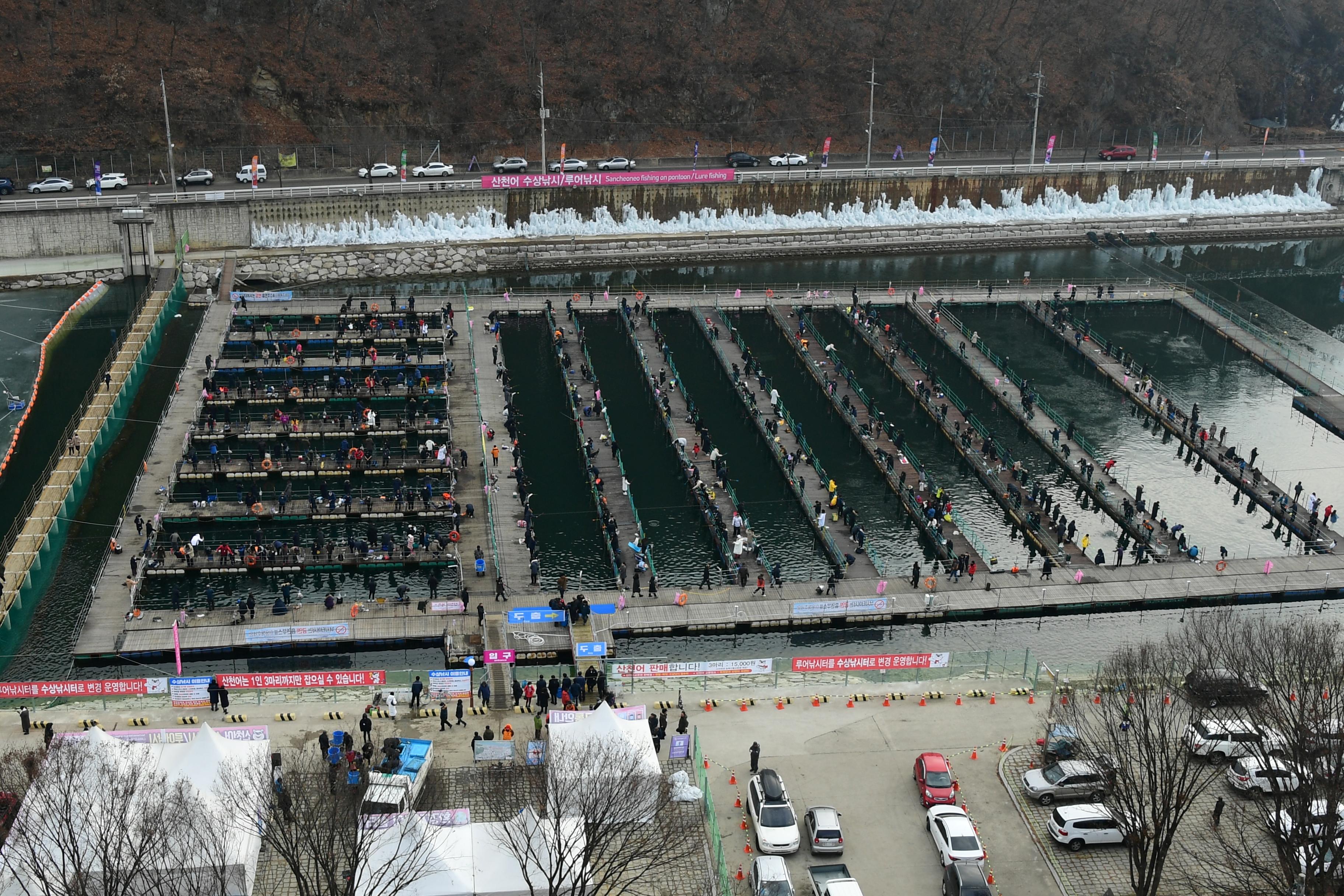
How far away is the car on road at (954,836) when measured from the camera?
43.4 meters

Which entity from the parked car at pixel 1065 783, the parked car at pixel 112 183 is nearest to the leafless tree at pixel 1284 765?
the parked car at pixel 1065 783

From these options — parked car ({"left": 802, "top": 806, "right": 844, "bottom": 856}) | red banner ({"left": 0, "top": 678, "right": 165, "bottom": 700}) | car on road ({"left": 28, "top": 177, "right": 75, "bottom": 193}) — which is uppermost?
car on road ({"left": 28, "top": 177, "right": 75, "bottom": 193})

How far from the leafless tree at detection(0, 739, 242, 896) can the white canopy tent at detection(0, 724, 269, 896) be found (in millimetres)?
55

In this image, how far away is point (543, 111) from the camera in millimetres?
118625

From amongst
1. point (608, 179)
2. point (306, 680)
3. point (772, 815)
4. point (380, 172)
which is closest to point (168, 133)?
point (380, 172)

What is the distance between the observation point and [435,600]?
206 feet

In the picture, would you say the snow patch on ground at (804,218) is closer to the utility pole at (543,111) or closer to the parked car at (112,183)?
the utility pole at (543,111)

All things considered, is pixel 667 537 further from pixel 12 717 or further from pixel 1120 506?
pixel 12 717

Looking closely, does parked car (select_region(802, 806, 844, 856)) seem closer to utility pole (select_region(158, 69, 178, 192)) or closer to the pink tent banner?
utility pole (select_region(158, 69, 178, 192))

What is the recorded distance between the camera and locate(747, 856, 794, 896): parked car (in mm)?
41000

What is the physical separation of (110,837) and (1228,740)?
34.4 metres

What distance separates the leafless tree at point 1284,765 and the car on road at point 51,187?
96.6m

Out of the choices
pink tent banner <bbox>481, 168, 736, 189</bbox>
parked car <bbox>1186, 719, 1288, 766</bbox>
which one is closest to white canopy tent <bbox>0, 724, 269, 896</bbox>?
parked car <bbox>1186, 719, 1288, 766</bbox>

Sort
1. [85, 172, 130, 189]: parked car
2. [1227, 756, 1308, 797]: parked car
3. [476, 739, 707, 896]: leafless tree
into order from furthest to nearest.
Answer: [85, 172, 130, 189]: parked car < [1227, 756, 1308, 797]: parked car < [476, 739, 707, 896]: leafless tree
